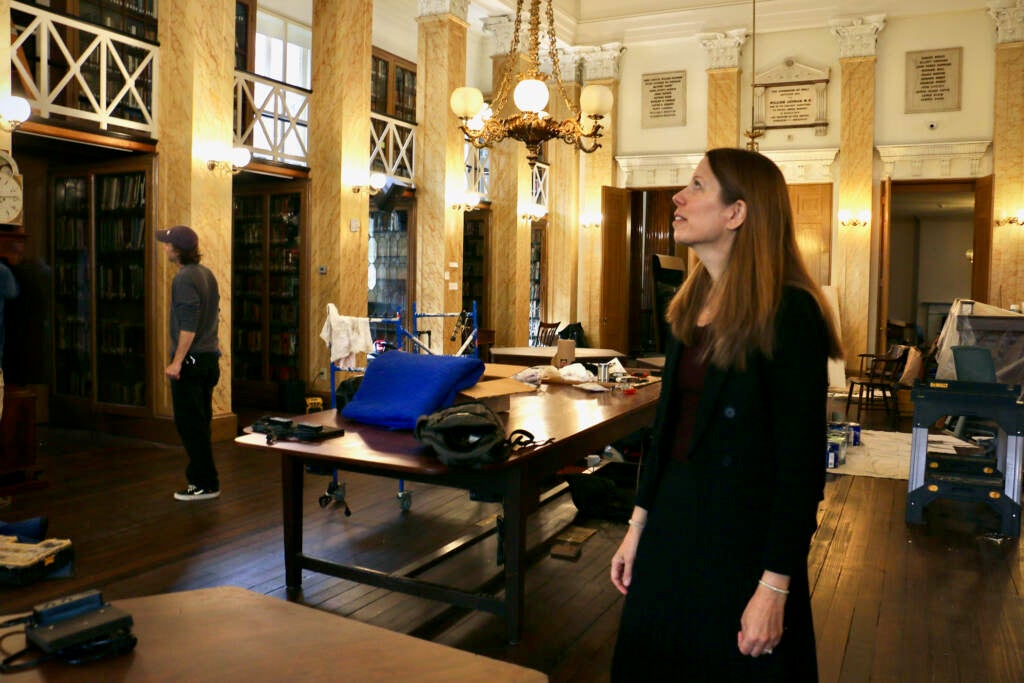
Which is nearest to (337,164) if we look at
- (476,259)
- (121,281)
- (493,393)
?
(121,281)

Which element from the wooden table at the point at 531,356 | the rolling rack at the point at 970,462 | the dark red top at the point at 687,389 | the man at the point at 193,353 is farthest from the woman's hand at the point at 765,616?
the wooden table at the point at 531,356

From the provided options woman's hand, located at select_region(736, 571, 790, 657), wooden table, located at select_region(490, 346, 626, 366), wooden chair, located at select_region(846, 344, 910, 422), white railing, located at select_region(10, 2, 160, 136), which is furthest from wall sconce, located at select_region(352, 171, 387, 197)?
woman's hand, located at select_region(736, 571, 790, 657)

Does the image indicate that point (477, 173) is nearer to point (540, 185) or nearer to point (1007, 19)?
point (540, 185)

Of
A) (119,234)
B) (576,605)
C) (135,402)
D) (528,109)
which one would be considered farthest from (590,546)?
(119,234)

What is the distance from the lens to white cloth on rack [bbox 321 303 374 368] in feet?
19.6

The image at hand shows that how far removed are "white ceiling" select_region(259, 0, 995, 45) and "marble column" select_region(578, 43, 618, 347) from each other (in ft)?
1.35

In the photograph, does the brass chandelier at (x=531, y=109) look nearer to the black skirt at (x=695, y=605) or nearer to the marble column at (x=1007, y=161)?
the black skirt at (x=695, y=605)

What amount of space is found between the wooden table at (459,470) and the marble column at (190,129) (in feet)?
13.2

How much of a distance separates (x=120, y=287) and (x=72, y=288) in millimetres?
734

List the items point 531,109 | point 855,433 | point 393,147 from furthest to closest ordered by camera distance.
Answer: point 393,147 → point 855,433 → point 531,109

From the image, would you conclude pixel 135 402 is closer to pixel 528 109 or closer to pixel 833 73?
pixel 528 109

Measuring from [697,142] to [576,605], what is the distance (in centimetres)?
1217

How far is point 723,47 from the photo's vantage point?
14031 mm

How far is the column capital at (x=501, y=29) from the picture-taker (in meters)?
13.4
